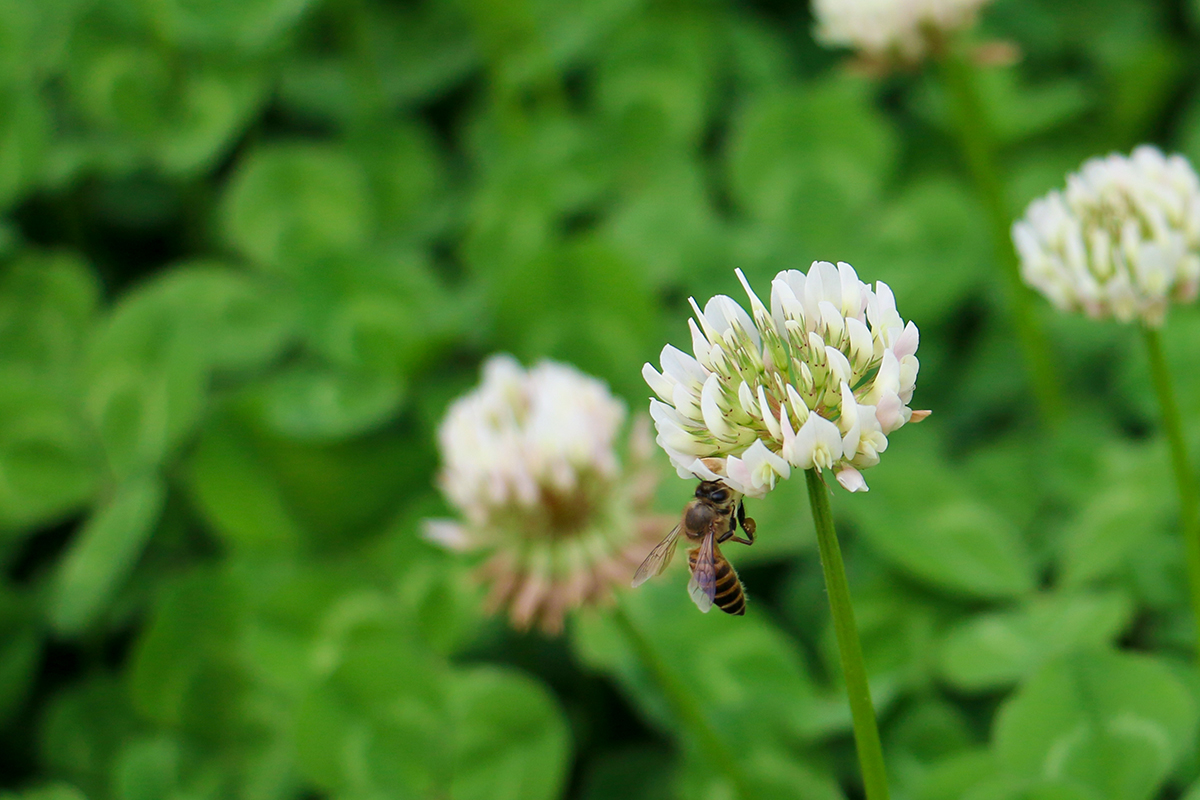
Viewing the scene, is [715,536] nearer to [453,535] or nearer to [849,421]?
[849,421]

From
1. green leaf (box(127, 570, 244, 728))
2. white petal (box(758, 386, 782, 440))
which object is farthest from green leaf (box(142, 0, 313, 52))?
white petal (box(758, 386, 782, 440))

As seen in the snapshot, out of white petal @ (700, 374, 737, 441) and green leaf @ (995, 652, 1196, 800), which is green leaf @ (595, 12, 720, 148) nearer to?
green leaf @ (995, 652, 1196, 800)

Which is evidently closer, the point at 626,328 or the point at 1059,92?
the point at 626,328

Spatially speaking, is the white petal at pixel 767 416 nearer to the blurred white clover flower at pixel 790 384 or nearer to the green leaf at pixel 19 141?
the blurred white clover flower at pixel 790 384

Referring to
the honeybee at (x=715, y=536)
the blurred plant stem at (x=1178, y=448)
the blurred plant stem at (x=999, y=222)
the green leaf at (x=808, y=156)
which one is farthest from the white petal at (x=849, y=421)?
the green leaf at (x=808, y=156)

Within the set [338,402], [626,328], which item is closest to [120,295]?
[338,402]

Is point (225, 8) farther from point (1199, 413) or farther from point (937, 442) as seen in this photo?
point (1199, 413)
